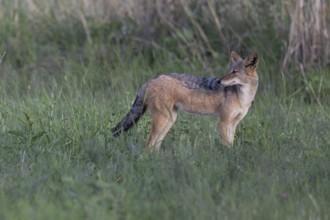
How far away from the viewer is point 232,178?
638 cm

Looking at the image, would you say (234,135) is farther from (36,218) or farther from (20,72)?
(20,72)

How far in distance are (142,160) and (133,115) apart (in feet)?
3.87

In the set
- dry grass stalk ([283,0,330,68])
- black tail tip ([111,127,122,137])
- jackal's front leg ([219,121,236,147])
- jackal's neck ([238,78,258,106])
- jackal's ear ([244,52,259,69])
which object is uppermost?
jackal's ear ([244,52,259,69])

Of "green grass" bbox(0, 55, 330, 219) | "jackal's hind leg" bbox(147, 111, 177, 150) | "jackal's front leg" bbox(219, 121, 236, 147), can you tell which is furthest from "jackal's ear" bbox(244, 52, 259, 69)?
"jackal's hind leg" bbox(147, 111, 177, 150)

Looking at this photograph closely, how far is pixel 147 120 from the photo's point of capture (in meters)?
8.58

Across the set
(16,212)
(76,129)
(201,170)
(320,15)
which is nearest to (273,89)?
(320,15)

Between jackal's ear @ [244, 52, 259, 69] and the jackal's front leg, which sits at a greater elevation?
jackal's ear @ [244, 52, 259, 69]

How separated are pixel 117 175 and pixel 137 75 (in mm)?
4089

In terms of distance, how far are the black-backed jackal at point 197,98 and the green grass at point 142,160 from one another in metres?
0.15

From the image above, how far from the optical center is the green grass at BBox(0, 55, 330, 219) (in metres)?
5.48

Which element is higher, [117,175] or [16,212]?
[16,212]

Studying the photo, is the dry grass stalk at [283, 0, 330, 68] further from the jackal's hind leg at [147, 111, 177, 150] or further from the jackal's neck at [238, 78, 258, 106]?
the jackal's hind leg at [147, 111, 177, 150]

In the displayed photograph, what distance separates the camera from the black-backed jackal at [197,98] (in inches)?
316

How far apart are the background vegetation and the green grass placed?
0.05 ft
